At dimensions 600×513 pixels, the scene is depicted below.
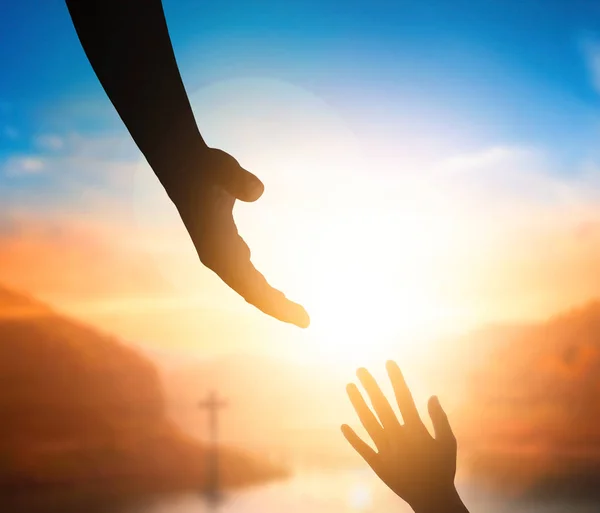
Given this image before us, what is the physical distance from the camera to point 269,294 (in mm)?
1516

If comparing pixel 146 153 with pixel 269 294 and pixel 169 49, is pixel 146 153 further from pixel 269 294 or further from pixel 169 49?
pixel 269 294

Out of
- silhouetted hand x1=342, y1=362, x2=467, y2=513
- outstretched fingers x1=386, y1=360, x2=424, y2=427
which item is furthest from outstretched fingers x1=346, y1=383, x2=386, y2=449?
outstretched fingers x1=386, y1=360, x2=424, y2=427

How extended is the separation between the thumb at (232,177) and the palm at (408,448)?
1499 mm

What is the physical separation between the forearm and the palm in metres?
1.68

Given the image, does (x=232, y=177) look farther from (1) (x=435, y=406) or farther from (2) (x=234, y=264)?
(1) (x=435, y=406)

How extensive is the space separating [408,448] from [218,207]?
1.74 meters

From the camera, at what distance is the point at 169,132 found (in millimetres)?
1348

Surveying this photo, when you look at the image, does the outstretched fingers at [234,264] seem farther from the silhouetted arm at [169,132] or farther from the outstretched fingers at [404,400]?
the outstretched fingers at [404,400]

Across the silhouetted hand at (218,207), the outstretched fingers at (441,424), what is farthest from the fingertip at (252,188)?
the outstretched fingers at (441,424)

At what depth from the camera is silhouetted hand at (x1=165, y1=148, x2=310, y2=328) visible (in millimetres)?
1407

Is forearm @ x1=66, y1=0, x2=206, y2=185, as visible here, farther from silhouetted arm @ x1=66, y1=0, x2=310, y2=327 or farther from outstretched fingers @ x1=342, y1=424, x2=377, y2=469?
outstretched fingers @ x1=342, y1=424, x2=377, y2=469

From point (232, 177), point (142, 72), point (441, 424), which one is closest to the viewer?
point (142, 72)

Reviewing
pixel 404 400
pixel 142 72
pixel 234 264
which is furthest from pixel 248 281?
pixel 404 400

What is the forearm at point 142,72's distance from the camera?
1.27 m
